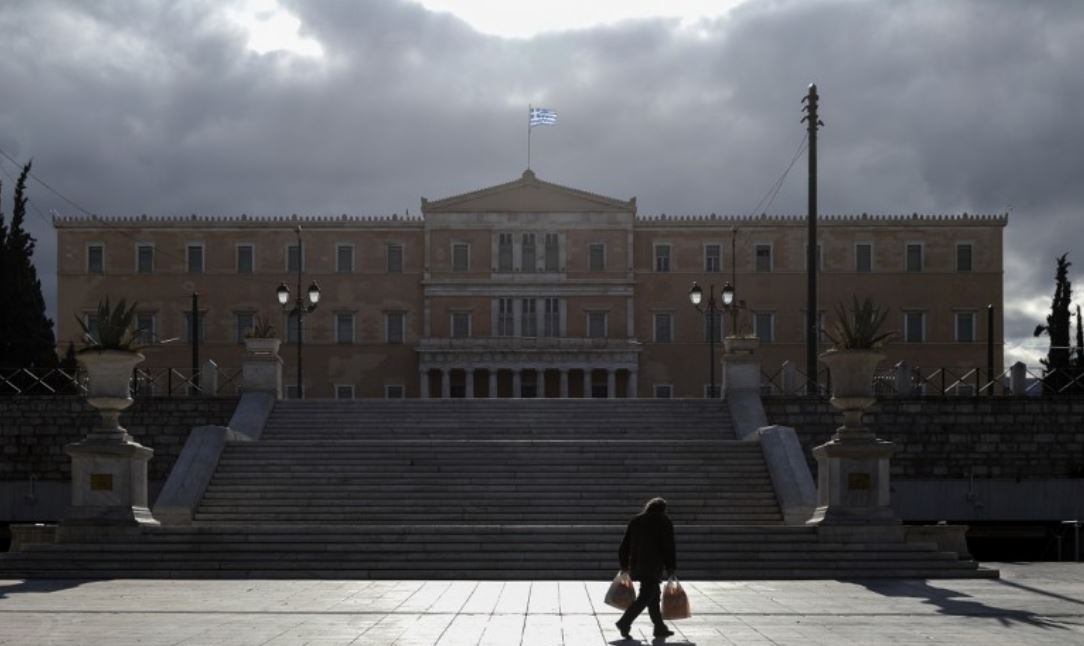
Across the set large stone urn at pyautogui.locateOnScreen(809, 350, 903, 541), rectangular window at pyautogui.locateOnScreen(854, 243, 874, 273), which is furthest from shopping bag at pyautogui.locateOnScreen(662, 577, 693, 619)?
rectangular window at pyautogui.locateOnScreen(854, 243, 874, 273)

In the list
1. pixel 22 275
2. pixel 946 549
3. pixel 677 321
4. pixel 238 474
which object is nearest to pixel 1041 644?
pixel 946 549

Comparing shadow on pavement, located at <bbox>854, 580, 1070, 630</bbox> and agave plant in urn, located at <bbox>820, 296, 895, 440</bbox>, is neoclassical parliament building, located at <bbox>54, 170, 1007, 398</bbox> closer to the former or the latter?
agave plant in urn, located at <bbox>820, 296, 895, 440</bbox>

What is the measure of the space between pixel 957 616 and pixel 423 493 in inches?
493

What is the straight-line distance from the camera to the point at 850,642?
46.4 ft

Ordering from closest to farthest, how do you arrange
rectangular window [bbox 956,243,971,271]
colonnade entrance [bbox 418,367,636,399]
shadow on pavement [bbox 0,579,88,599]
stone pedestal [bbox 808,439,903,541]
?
1. shadow on pavement [bbox 0,579,88,599]
2. stone pedestal [bbox 808,439,903,541]
3. colonnade entrance [bbox 418,367,636,399]
4. rectangular window [bbox 956,243,971,271]

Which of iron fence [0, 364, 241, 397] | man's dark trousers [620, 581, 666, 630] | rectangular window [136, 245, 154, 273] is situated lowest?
man's dark trousers [620, 581, 666, 630]

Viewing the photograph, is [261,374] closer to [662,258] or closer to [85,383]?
[85,383]

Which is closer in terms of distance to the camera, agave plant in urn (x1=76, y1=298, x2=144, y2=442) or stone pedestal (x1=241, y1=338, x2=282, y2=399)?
agave plant in urn (x1=76, y1=298, x2=144, y2=442)

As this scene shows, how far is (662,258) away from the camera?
74938mm

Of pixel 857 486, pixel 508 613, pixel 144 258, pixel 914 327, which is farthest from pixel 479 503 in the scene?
pixel 144 258

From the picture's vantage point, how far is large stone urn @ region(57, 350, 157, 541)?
23.8m

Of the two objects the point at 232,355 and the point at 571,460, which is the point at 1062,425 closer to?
the point at 571,460

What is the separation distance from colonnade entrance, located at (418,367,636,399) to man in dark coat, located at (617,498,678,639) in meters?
57.4

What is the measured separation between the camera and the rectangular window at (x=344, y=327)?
245ft
